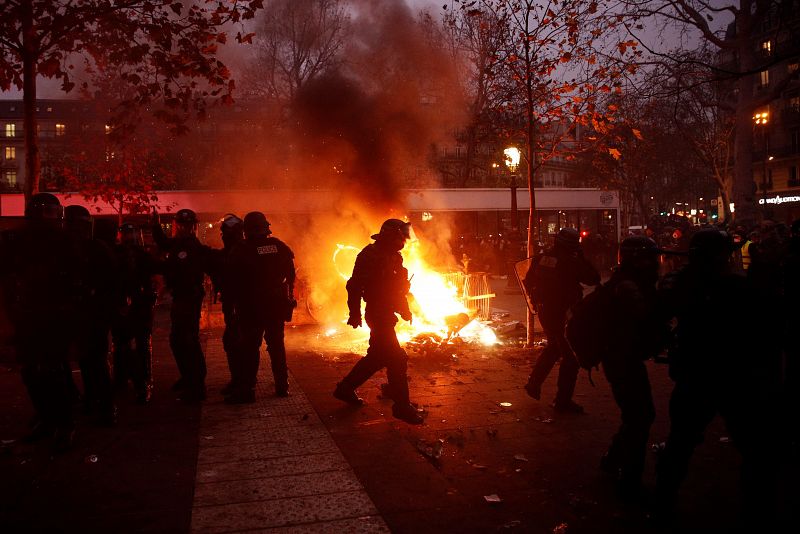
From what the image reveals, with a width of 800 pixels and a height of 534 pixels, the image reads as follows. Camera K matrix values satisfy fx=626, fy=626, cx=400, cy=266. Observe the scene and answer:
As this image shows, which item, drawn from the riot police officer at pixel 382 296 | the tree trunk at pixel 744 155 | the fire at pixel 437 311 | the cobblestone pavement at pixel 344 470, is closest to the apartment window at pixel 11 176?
the fire at pixel 437 311

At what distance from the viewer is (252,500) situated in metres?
3.93

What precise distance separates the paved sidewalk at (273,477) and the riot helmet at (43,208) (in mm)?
2114

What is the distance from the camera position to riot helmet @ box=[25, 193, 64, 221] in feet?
15.4

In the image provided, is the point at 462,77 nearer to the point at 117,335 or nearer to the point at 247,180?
the point at 247,180

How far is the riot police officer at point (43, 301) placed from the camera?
4637 mm

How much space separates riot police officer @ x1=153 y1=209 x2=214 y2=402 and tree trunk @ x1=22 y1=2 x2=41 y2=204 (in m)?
3.54

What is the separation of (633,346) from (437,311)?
6136 mm

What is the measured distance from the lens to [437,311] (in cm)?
1002

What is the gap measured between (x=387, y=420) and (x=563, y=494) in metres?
1.98

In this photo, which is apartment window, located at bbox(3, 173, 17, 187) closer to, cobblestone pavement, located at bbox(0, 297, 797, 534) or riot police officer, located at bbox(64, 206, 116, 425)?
cobblestone pavement, located at bbox(0, 297, 797, 534)

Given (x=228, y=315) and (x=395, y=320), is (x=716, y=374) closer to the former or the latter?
(x=395, y=320)

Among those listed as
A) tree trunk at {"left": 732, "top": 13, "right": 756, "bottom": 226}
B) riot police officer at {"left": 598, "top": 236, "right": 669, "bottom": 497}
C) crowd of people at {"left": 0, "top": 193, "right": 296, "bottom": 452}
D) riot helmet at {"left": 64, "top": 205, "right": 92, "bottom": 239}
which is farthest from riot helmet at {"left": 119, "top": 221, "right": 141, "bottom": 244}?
tree trunk at {"left": 732, "top": 13, "right": 756, "bottom": 226}

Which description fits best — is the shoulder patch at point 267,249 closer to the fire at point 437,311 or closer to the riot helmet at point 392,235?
the riot helmet at point 392,235

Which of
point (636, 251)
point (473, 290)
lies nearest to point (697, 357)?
point (636, 251)
